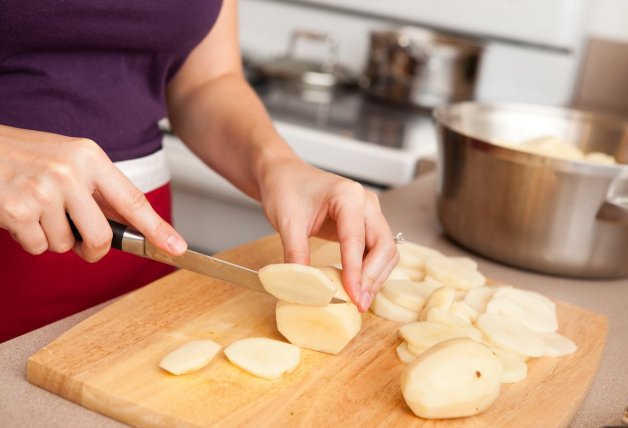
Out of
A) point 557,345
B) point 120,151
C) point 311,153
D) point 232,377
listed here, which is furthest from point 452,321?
A: point 311,153

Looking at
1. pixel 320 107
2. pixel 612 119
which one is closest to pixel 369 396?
pixel 612 119

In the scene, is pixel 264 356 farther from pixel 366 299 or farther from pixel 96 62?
pixel 96 62

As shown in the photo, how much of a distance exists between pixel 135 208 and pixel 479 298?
435 mm

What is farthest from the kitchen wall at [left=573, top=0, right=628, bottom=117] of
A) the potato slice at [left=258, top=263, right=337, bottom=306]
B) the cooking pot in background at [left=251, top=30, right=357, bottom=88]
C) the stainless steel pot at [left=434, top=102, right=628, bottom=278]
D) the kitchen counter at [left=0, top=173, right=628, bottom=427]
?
the potato slice at [left=258, top=263, right=337, bottom=306]

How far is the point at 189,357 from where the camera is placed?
0.78 meters

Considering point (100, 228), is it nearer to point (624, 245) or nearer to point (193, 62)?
point (193, 62)

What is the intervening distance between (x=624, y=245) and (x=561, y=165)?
0.51ft

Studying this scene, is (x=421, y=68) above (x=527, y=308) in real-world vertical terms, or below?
above

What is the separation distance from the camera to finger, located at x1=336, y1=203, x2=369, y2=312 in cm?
86

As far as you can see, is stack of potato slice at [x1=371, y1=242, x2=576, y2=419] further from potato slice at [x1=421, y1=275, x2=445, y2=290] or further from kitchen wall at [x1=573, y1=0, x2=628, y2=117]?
kitchen wall at [x1=573, y1=0, x2=628, y2=117]

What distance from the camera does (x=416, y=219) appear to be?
4.30 ft

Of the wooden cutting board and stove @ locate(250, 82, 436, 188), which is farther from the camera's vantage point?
stove @ locate(250, 82, 436, 188)

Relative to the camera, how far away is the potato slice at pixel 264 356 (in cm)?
78

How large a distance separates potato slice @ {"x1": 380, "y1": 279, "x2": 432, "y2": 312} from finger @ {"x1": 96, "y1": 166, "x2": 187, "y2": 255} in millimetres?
263
